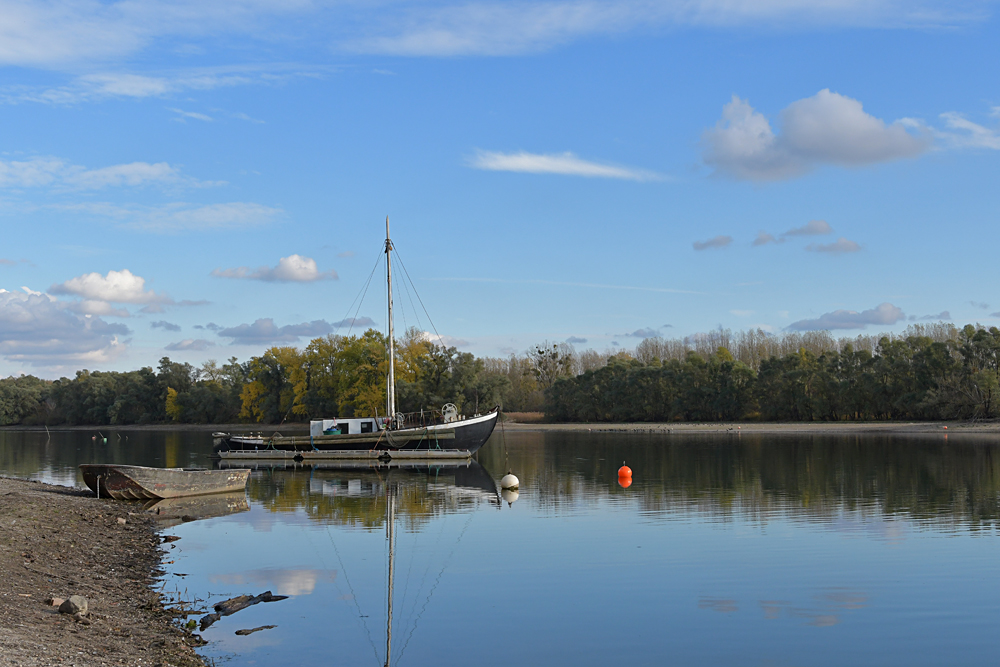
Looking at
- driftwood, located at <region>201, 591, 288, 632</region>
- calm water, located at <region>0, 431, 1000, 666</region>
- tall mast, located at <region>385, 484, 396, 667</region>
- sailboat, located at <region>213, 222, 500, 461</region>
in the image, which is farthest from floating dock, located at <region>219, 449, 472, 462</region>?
driftwood, located at <region>201, 591, 288, 632</region>

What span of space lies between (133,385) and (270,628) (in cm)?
13894

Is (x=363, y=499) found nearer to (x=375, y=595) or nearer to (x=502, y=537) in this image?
(x=502, y=537)

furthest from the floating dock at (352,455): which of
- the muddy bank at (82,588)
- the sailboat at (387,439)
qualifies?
the muddy bank at (82,588)

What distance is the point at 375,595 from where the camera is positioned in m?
16.2

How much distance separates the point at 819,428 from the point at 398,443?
160ft

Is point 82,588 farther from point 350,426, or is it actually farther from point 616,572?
point 350,426

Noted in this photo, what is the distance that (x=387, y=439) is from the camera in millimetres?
53438

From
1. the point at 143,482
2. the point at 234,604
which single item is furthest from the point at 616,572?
the point at 143,482

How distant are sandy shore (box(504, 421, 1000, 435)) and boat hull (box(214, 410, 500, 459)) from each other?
1620 inches

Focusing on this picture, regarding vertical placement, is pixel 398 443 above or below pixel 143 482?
below

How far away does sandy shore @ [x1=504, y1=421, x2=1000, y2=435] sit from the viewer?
77.6 m

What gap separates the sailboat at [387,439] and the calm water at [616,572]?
52.2 ft

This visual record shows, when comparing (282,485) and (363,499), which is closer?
(363,499)

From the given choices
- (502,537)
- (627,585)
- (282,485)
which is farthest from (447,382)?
(627,585)
